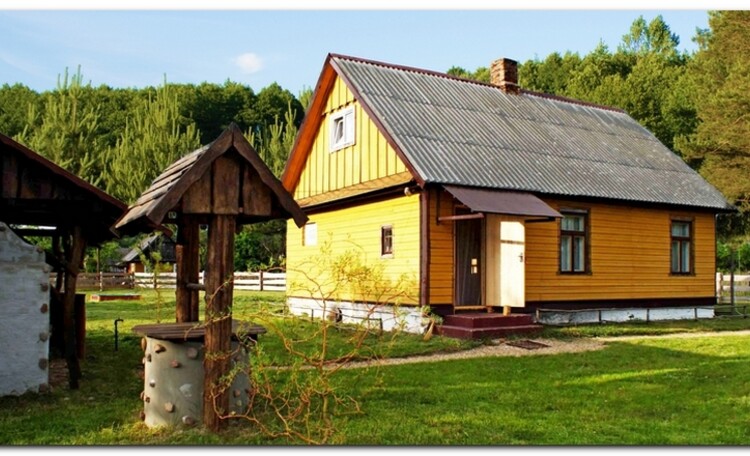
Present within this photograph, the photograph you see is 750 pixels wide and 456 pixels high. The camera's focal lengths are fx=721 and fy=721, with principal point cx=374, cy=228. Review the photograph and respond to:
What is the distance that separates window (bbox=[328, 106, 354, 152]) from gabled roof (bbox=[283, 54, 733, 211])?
0.88m

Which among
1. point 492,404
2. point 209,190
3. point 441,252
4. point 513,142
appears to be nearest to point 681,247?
point 513,142

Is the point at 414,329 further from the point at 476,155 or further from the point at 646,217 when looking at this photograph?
the point at 646,217

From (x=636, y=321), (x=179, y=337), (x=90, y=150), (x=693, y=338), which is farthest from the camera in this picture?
(x=90, y=150)

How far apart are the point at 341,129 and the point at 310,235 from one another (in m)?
3.62

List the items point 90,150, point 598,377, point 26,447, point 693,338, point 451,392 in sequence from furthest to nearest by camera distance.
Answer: point 90,150 → point 693,338 → point 598,377 → point 451,392 → point 26,447

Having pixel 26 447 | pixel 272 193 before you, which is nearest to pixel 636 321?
pixel 272 193

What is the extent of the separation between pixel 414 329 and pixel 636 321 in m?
6.51

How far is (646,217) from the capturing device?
62.1ft

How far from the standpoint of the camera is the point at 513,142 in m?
18.2

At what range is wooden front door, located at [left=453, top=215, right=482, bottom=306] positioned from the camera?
52.0ft

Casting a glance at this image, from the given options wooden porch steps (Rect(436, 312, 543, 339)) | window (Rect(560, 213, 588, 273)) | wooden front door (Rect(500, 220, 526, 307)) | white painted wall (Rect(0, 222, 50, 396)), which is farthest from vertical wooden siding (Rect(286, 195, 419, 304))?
white painted wall (Rect(0, 222, 50, 396))

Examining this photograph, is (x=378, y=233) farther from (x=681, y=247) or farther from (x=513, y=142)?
(x=681, y=247)

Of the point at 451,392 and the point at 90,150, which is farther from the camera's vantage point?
the point at 90,150

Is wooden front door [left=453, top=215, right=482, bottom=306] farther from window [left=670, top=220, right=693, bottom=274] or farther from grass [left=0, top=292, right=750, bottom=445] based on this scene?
window [left=670, top=220, right=693, bottom=274]
